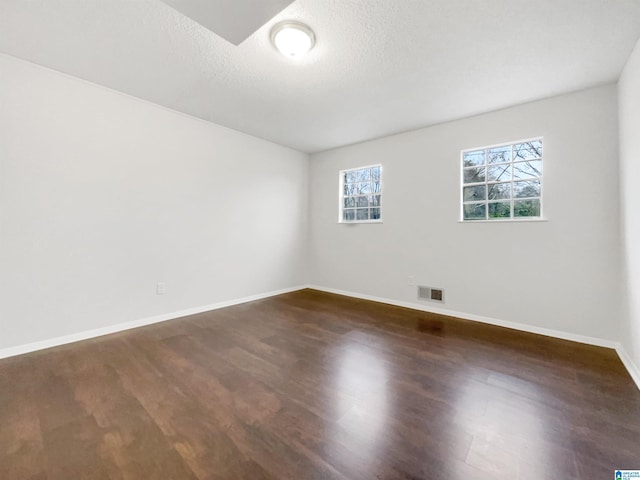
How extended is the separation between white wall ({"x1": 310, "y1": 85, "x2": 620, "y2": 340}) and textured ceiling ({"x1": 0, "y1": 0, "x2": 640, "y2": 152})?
1.23 ft

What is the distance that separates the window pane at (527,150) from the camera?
298cm

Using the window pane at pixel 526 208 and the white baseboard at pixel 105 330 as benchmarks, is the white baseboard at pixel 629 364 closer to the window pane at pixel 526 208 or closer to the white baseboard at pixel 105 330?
the window pane at pixel 526 208

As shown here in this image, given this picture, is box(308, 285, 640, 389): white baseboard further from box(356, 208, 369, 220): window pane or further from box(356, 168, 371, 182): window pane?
box(356, 168, 371, 182): window pane

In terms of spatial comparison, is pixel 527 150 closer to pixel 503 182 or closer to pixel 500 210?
pixel 503 182

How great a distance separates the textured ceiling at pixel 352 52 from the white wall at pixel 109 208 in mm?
368

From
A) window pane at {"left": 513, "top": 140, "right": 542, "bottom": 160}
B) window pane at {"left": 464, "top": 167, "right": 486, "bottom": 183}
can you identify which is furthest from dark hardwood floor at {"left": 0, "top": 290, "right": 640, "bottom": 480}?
window pane at {"left": 513, "top": 140, "right": 542, "bottom": 160}

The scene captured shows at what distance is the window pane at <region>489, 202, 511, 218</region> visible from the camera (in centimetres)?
318

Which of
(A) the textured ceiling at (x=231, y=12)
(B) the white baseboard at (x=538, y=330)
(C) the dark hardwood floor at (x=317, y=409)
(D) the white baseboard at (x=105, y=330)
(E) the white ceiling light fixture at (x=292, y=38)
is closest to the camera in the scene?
(C) the dark hardwood floor at (x=317, y=409)

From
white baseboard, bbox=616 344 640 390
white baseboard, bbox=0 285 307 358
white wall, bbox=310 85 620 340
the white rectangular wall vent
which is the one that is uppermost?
white wall, bbox=310 85 620 340

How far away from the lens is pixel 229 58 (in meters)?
2.26

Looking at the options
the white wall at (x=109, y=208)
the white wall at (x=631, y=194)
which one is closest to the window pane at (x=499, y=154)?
the white wall at (x=631, y=194)

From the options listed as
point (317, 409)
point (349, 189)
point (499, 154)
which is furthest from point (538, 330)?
point (349, 189)

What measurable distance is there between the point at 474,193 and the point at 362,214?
5.75 ft

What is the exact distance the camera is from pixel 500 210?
3227 mm
